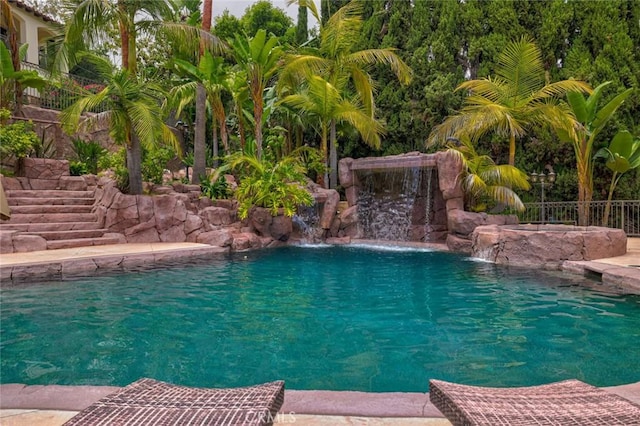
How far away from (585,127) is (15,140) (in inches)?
645

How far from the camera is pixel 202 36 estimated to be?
13.1 metres

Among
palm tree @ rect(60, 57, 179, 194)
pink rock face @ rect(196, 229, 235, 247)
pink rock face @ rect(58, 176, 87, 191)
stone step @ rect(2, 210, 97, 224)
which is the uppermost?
palm tree @ rect(60, 57, 179, 194)

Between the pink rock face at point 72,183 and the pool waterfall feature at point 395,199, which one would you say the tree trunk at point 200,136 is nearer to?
the pink rock face at point 72,183

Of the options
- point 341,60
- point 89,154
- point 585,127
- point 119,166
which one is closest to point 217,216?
point 119,166

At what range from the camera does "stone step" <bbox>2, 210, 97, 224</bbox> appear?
10945mm

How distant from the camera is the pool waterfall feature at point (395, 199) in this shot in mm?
14828

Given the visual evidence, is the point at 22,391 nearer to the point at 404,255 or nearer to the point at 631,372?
the point at 631,372

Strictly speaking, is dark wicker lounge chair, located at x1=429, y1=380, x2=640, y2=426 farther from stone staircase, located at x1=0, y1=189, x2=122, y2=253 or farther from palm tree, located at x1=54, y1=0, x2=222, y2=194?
palm tree, located at x1=54, y1=0, x2=222, y2=194

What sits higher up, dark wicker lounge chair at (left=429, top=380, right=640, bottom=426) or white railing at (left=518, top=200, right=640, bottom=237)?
white railing at (left=518, top=200, right=640, bottom=237)

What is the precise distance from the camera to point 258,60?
1409 centimetres

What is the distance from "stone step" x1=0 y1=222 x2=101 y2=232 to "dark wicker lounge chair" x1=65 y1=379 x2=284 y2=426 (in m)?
10.4

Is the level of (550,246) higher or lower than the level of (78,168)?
lower

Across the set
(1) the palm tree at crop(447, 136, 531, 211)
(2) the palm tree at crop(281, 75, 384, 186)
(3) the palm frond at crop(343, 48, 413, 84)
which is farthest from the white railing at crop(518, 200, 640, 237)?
(3) the palm frond at crop(343, 48, 413, 84)

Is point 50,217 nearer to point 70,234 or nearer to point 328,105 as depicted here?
point 70,234
